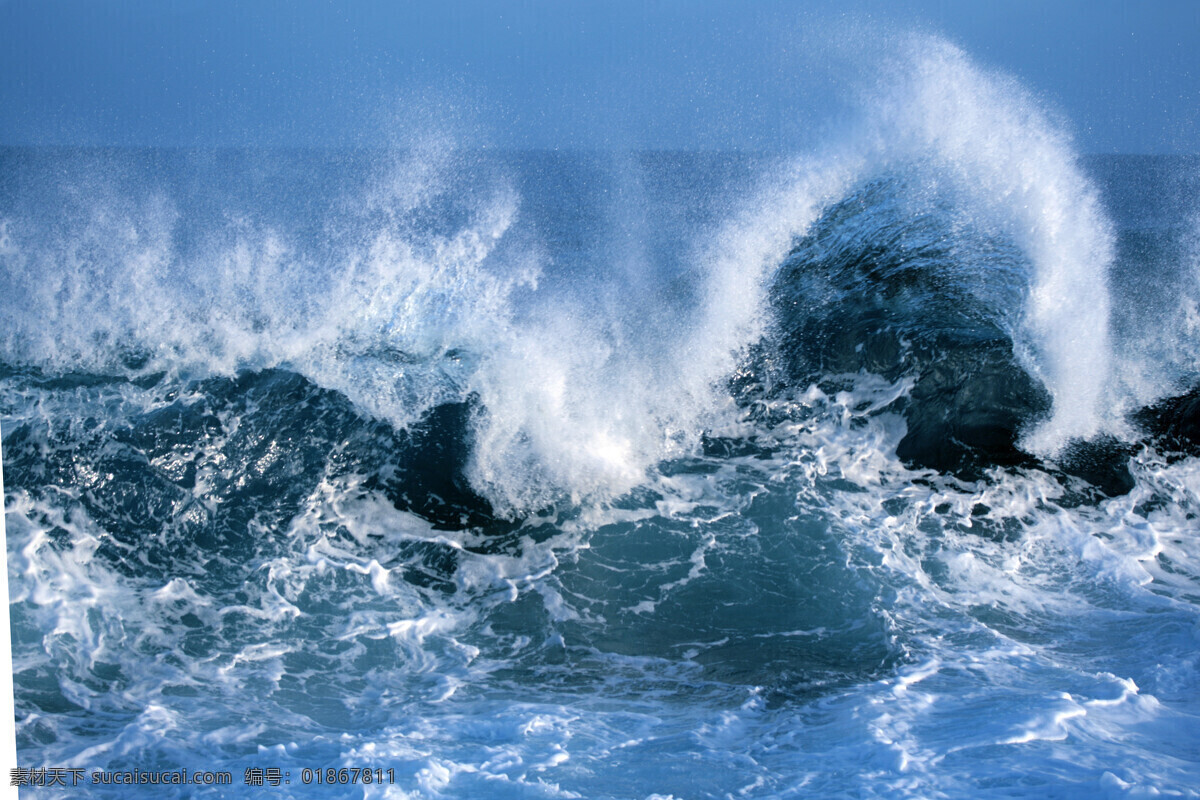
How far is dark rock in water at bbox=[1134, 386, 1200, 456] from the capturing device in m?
4.55

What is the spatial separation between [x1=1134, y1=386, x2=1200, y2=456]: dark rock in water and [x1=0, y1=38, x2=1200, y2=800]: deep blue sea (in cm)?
3

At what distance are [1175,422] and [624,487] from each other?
356cm

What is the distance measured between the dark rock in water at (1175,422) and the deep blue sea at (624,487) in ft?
0.10

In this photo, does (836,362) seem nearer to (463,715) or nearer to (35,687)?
(463,715)

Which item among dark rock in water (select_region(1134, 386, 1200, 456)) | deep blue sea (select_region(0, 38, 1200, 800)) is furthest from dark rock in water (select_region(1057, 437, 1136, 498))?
dark rock in water (select_region(1134, 386, 1200, 456))

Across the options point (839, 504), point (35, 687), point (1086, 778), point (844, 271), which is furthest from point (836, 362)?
point (35, 687)

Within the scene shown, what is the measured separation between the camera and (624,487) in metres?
4.21

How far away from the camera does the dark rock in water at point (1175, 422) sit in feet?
14.9

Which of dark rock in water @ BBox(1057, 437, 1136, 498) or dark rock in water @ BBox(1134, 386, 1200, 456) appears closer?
dark rock in water @ BBox(1057, 437, 1136, 498)

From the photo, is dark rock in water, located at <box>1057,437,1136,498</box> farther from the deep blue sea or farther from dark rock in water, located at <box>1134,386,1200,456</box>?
dark rock in water, located at <box>1134,386,1200,456</box>

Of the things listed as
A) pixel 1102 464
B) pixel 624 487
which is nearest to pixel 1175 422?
pixel 1102 464

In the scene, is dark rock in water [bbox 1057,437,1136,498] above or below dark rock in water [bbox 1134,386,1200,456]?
below

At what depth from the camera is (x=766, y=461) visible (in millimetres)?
4492

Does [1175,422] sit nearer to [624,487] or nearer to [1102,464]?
[1102,464]
